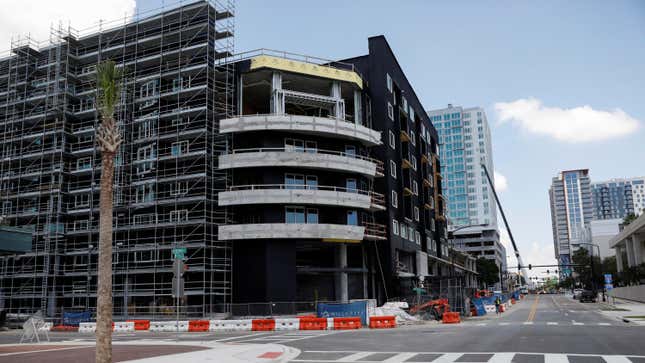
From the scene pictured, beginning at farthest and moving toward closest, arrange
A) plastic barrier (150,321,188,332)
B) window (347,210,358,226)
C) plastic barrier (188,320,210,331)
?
window (347,210,358,226), plastic barrier (150,321,188,332), plastic barrier (188,320,210,331)

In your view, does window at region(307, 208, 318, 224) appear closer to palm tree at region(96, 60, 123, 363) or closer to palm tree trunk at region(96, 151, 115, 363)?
palm tree at region(96, 60, 123, 363)

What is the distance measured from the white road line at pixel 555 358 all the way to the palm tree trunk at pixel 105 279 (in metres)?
11.5

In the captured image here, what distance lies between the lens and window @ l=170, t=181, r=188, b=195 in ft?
162

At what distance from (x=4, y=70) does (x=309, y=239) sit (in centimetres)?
4223

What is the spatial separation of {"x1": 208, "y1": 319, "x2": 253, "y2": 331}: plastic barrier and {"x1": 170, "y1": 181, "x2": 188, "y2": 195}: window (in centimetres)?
1657

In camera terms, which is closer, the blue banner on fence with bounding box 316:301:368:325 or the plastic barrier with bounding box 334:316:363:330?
the plastic barrier with bounding box 334:316:363:330

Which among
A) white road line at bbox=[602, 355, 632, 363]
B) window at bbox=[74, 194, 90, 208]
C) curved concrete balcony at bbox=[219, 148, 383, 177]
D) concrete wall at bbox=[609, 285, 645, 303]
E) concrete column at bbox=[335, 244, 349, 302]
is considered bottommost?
concrete wall at bbox=[609, 285, 645, 303]

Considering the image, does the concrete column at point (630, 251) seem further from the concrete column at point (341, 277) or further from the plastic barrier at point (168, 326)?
the plastic barrier at point (168, 326)

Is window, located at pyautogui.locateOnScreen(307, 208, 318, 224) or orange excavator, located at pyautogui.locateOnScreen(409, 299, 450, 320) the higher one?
window, located at pyautogui.locateOnScreen(307, 208, 318, 224)

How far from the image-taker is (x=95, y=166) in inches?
2085

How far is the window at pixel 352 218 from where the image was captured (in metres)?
51.5

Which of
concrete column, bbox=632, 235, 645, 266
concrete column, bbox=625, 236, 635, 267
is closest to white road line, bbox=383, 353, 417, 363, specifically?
concrete column, bbox=632, 235, 645, 266

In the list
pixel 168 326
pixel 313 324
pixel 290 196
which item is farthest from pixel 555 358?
pixel 290 196

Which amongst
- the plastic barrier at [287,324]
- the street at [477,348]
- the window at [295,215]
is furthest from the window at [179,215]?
the street at [477,348]
